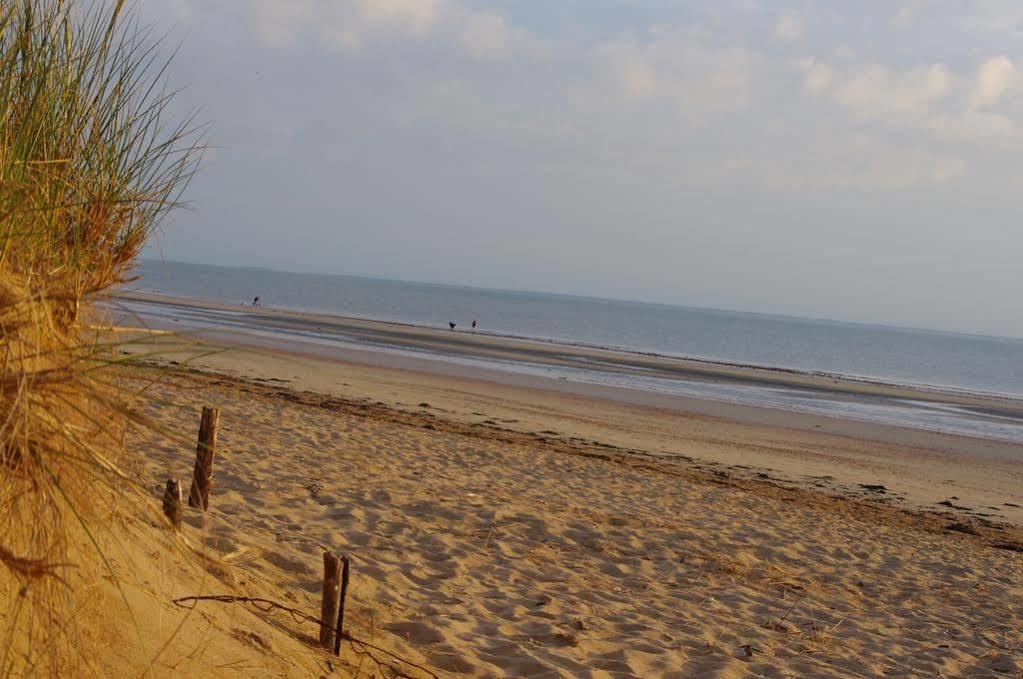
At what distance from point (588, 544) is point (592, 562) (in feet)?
1.63

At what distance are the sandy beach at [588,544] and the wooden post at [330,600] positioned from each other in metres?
0.19

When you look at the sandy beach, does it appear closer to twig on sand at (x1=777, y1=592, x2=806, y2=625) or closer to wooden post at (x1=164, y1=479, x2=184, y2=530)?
twig on sand at (x1=777, y1=592, x2=806, y2=625)

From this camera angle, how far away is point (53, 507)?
207 centimetres

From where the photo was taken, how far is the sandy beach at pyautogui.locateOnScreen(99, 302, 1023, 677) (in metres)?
5.13

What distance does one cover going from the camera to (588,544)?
7.64 m

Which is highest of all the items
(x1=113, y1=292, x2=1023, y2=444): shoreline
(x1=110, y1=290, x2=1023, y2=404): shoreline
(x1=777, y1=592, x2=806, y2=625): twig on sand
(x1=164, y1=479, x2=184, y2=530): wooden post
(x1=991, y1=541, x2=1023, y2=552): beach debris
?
(x1=164, y1=479, x2=184, y2=530): wooden post

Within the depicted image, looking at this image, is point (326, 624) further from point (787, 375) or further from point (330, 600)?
point (787, 375)

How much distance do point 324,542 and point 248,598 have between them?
259 cm

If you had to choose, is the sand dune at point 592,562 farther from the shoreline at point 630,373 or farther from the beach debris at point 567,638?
the shoreline at point 630,373

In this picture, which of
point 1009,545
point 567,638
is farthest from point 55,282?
point 1009,545

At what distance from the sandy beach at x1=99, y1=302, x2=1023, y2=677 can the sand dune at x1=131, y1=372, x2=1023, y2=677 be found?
28mm

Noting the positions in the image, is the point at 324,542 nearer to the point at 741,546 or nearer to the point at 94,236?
the point at 94,236

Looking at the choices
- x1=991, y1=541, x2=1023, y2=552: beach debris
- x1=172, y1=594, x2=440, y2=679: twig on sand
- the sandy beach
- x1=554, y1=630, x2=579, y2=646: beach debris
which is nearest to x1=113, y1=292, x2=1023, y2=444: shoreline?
the sandy beach

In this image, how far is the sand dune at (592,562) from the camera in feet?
17.1
